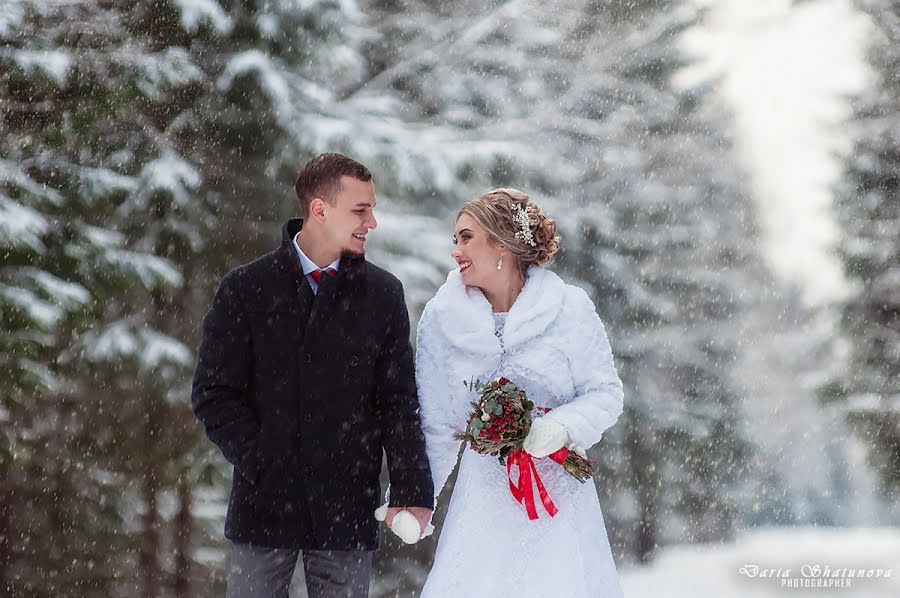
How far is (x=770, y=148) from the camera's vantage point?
1686cm

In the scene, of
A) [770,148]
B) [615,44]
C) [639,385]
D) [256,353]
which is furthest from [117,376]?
[770,148]

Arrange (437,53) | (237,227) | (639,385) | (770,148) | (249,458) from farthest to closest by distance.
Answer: (770,148) → (639,385) → (437,53) → (237,227) → (249,458)

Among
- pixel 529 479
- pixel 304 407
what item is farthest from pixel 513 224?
pixel 304 407

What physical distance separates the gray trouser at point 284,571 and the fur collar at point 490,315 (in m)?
0.96

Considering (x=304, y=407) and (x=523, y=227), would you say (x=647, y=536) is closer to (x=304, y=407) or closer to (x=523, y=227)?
(x=523, y=227)

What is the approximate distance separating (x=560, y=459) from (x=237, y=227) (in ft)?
20.6

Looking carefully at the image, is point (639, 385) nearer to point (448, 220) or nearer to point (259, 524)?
point (448, 220)

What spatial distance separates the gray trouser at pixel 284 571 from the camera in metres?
3.90

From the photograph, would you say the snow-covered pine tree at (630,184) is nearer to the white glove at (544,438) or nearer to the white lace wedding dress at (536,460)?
the white lace wedding dress at (536,460)

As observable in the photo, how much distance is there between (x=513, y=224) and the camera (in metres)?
4.30

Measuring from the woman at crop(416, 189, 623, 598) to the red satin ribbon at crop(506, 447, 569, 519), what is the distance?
5cm

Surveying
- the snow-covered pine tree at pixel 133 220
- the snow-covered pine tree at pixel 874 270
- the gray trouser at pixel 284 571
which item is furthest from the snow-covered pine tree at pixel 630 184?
the gray trouser at pixel 284 571

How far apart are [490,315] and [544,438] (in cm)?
64

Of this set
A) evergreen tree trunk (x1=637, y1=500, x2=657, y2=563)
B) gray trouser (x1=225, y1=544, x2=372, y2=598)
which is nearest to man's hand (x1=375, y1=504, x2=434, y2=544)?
gray trouser (x1=225, y1=544, x2=372, y2=598)
